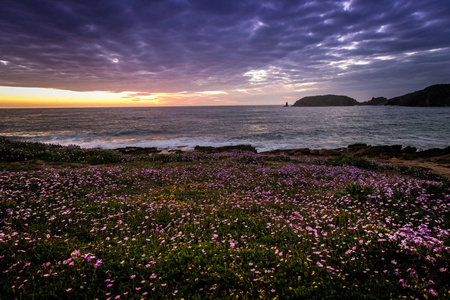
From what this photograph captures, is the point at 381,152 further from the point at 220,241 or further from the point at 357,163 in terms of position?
the point at 220,241

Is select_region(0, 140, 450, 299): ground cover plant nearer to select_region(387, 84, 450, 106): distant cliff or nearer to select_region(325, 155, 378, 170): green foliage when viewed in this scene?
select_region(325, 155, 378, 170): green foliage

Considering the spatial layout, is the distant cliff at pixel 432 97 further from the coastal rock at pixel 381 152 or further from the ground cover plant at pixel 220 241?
the ground cover plant at pixel 220 241

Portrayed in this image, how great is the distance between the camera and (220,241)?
242 inches

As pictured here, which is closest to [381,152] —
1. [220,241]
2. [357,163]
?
[357,163]

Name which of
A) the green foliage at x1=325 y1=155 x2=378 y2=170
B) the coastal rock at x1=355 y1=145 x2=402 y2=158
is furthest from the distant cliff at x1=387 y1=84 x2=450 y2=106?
the green foliage at x1=325 y1=155 x2=378 y2=170

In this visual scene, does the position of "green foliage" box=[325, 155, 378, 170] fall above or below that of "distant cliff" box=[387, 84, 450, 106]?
below

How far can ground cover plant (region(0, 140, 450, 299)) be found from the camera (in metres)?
4.25

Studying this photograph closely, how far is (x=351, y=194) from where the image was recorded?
9484mm

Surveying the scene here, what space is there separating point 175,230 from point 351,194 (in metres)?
7.67

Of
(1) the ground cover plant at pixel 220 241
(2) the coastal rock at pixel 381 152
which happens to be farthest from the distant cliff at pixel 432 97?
(1) the ground cover plant at pixel 220 241

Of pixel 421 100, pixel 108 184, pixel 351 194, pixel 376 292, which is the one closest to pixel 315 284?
pixel 376 292

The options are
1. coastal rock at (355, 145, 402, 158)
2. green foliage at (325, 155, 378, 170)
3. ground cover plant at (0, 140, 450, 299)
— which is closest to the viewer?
ground cover plant at (0, 140, 450, 299)

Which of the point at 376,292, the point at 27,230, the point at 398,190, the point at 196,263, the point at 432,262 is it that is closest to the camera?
the point at 376,292

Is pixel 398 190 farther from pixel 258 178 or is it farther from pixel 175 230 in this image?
pixel 175 230
